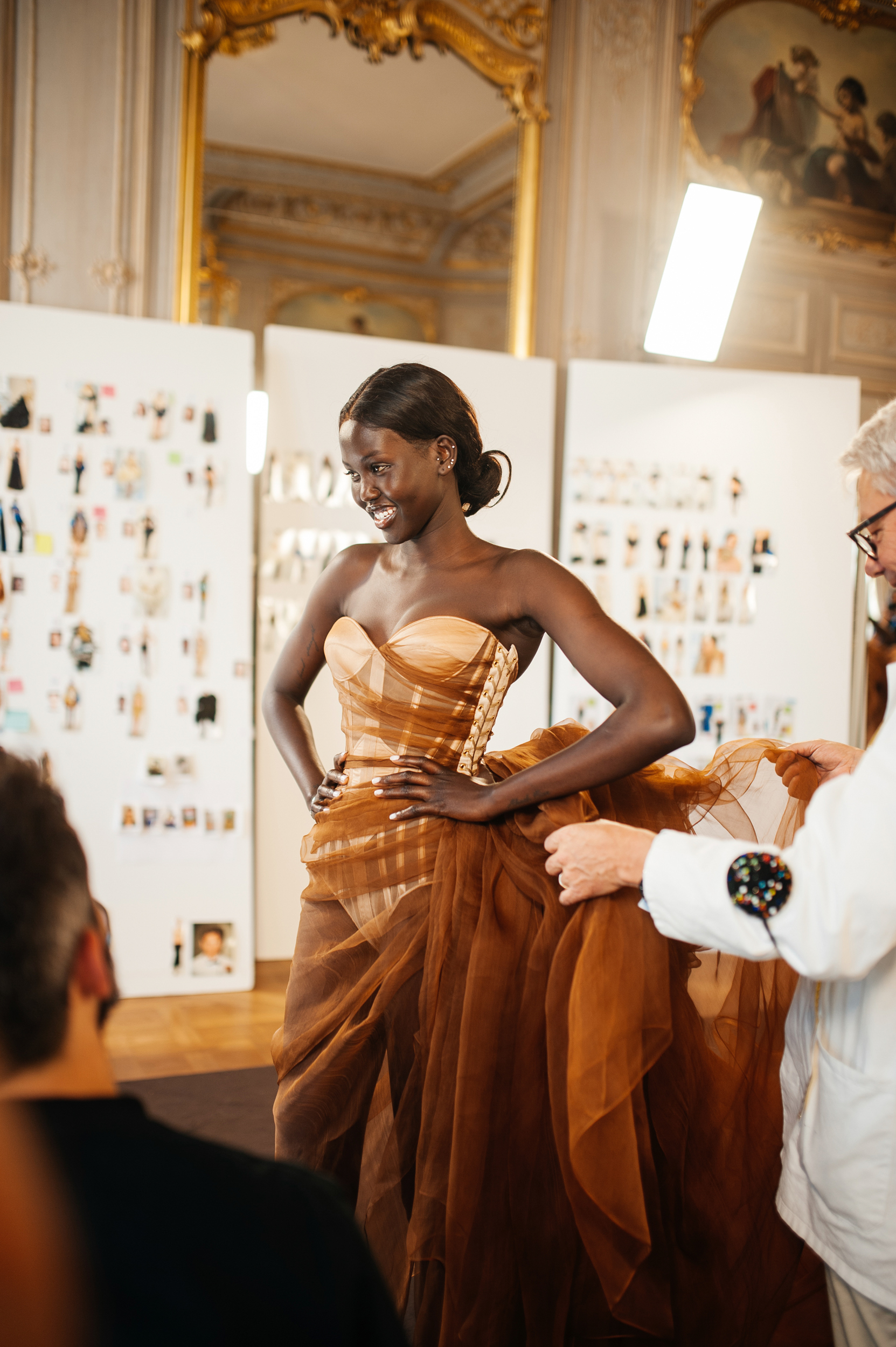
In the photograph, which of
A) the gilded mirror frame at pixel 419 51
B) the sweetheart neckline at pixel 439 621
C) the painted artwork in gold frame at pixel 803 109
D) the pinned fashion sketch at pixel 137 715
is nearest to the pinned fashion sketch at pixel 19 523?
the pinned fashion sketch at pixel 137 715

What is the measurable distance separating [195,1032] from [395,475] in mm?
2404

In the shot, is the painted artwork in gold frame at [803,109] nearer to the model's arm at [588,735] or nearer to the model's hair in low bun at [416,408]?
the model's hair in low bun at [416,408]

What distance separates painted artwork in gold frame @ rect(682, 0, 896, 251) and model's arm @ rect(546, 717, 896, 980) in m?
4.38

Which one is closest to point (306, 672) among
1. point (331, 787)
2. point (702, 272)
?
point (331, 787)

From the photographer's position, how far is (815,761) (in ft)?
5.87

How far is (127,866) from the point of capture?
378 cm

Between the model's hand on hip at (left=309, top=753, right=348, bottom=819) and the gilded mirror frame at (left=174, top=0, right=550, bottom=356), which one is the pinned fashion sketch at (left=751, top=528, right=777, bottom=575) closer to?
the gilded mirror frame at (left=174, top=0, right=550, bottom=356)

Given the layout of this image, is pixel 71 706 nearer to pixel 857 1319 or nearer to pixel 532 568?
pixel 532 568

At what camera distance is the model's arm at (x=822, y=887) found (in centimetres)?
112

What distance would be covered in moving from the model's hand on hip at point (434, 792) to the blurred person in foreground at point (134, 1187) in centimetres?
97

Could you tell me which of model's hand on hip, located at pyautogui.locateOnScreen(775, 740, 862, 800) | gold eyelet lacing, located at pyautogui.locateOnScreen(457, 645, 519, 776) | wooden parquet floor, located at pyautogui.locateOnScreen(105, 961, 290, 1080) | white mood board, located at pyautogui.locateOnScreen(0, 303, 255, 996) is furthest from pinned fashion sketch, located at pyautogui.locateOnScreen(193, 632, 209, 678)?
model's hand on hip, located at pyautogui.locateOnScreen(775, 740, 862, 800)

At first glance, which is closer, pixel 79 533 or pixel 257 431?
pixel 79 533

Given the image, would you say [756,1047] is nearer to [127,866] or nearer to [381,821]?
[381,821]

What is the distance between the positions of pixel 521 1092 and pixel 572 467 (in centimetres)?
322
